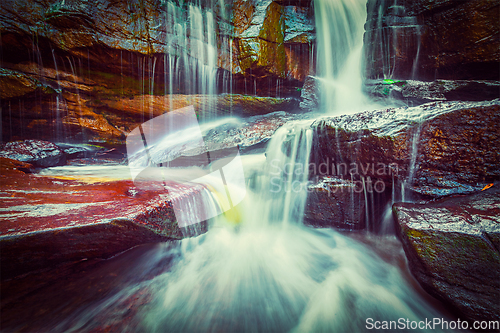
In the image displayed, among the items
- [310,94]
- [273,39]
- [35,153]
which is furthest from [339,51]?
[35,153]

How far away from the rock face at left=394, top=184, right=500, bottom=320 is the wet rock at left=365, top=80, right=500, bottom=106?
390 cm

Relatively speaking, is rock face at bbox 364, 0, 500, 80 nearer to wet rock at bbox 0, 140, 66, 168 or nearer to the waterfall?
the waterfall

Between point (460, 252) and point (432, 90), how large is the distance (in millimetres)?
5077

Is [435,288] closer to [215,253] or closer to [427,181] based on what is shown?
[427,181]

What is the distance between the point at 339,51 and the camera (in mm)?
7152

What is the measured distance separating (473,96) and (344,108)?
3.02 metres

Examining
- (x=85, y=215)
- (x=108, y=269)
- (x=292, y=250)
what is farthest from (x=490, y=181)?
(x=108, y=269)

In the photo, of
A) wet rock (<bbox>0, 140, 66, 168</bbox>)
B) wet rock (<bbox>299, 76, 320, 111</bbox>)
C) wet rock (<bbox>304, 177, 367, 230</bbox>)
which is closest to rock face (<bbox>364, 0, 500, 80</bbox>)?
wet rock (<bbox>299, 76, 320, 111</bbox>)

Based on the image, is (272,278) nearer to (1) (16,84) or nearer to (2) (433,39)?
(2) (433,39)

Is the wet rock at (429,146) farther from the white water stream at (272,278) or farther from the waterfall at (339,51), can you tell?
the waterfall at (339,51)

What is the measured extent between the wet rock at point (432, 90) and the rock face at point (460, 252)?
3.90m

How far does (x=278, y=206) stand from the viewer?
3.83 m

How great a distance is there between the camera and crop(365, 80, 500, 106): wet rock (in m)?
4.29

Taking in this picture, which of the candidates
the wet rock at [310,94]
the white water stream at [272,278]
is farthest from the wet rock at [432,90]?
the white water stream at [272,278]
